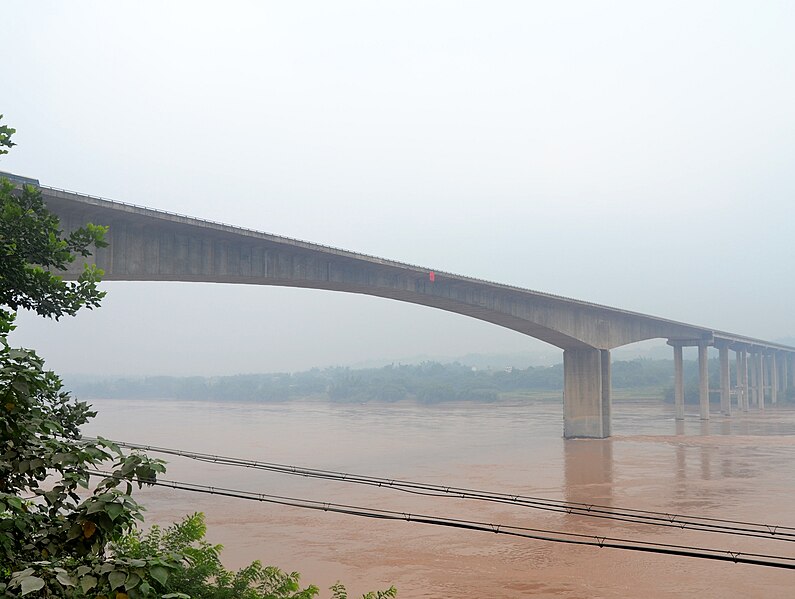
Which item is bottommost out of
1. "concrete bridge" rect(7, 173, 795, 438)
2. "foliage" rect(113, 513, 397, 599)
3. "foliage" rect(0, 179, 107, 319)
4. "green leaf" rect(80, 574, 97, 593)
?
"foliage" rect(113, 513, 397, 599)

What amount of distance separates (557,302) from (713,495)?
24457 millimetres

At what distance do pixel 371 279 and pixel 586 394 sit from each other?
21.8m

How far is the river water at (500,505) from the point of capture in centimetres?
1611

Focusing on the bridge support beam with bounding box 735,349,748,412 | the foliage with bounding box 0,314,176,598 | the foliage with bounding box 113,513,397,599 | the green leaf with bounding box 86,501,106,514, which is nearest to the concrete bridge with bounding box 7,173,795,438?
→ the foliage with bounding box 113,513,397,599

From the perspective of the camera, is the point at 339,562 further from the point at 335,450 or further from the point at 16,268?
the point at 335,450

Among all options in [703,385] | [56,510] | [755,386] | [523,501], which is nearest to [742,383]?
[755,386]

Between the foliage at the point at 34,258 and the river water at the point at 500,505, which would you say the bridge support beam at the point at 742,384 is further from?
the foliage at the point at 34,258

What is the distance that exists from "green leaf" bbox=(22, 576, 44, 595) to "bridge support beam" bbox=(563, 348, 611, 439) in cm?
5130

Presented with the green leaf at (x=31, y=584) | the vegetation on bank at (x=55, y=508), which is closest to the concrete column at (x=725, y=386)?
the vegetation on bank at (x=55, y=508)

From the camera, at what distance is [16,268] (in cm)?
602

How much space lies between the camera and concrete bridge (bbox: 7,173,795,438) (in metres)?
25.4

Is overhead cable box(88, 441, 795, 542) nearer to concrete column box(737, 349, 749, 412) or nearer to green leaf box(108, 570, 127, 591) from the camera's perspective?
green leaf box(108, 570, 127, 591)

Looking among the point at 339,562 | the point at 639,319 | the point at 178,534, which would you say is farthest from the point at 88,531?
the point at 639,319

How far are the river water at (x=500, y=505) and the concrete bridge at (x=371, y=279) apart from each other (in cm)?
585
